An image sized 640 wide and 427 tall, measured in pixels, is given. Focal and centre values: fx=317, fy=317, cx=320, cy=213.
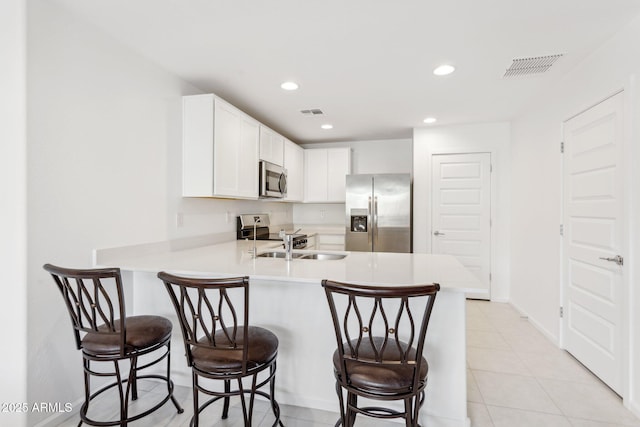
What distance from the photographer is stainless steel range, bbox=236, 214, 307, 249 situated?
387 centimetres

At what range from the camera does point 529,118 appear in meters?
3.53

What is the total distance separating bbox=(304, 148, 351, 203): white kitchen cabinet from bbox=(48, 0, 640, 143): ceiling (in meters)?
1.63

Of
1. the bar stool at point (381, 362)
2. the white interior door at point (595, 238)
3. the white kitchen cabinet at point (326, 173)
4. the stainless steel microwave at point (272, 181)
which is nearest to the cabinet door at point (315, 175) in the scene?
the white kitchen cabinet at point (326, 173)

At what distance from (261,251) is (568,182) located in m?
2.72

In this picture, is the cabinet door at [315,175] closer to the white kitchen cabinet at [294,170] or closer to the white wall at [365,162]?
the white kitchen cabinet at [294,170]

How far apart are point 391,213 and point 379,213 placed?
0.53ft

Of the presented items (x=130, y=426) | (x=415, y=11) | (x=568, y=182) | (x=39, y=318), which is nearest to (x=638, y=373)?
(x=568, y=182)

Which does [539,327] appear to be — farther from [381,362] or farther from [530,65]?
[381,362]

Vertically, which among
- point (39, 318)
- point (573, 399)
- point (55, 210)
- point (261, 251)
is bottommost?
point (573, 399)

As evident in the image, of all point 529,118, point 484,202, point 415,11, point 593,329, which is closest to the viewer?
point 415,11

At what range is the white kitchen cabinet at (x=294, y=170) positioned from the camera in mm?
4465

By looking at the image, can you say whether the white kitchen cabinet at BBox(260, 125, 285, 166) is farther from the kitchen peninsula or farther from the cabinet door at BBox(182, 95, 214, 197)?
the kitchen peninsula

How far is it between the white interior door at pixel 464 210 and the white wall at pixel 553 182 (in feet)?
1.06

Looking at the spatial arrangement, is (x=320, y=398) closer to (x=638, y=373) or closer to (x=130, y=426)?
(x=130, y=426)
